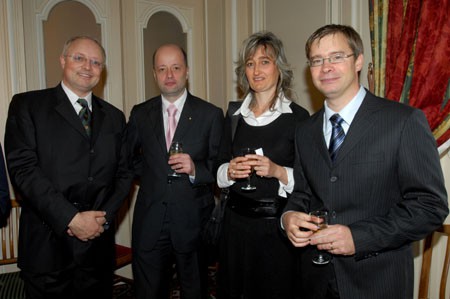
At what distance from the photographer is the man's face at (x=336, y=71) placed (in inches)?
69.1

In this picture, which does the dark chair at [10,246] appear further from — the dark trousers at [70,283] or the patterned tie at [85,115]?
the patterned tie at [85,115]

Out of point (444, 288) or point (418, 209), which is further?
point (444, 288)

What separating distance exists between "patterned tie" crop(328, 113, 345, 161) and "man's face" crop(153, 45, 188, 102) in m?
1.28

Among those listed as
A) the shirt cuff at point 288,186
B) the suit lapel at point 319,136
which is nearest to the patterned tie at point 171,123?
the shirt cuff at point 288,186

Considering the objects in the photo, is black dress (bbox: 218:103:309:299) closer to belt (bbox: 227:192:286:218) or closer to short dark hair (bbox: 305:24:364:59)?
belt (bbox: 227:192:286:218)

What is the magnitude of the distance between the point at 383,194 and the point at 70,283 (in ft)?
6.34

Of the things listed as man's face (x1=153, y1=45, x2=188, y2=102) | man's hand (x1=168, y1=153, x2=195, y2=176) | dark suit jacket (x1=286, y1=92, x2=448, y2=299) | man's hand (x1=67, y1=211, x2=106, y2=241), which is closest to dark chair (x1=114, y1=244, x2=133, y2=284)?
man's hand (x1=67, y1=211, x2=106, y2=241)

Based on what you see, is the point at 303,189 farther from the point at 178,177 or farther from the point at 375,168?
the point at 178,177

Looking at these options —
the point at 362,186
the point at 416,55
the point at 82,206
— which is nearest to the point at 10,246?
the point at 82,206

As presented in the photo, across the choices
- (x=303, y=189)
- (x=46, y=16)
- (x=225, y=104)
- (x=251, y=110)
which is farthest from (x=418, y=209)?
(x=46, y=16)

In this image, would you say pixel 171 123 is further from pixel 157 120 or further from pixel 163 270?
pixel 163 270

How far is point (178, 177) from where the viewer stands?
104 inches

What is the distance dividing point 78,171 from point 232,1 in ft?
9.25

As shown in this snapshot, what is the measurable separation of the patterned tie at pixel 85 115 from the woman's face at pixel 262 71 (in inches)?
42.3
